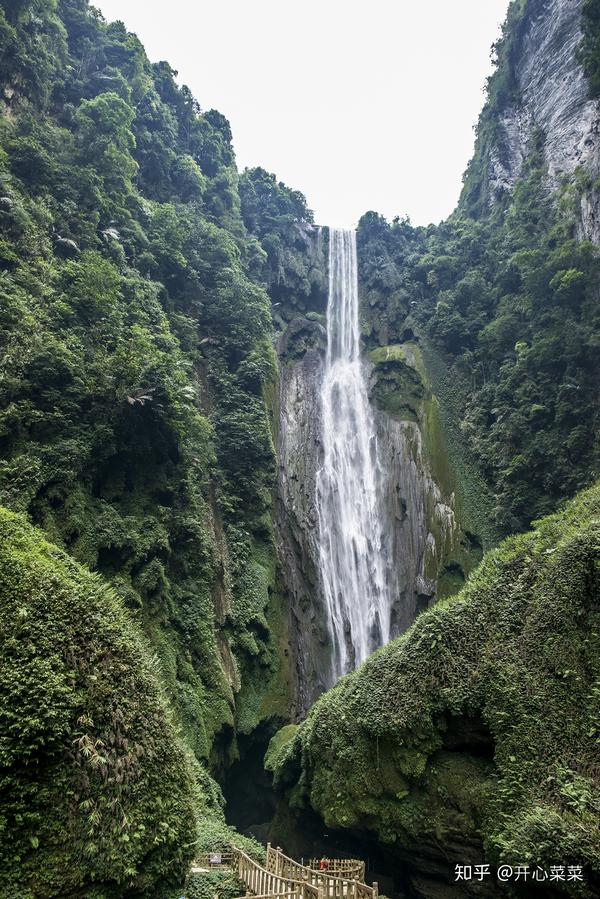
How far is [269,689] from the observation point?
14.6 m

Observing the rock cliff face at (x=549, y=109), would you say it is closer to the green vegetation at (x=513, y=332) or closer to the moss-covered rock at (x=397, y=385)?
the green vegetation at (x=513, y=332)

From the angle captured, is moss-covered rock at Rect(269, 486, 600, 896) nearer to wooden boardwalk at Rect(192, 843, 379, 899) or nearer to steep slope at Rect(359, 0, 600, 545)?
wooden boardwalk at Rect(192, 843, 379, 899)

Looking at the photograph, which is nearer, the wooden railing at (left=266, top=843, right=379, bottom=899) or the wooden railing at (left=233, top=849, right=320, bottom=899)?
the wooden railing at (left=233, top=849, right=320, bottom=899)

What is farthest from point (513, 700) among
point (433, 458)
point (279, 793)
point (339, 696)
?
point (433, 458)

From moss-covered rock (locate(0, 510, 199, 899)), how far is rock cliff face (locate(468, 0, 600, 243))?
17.7 meters

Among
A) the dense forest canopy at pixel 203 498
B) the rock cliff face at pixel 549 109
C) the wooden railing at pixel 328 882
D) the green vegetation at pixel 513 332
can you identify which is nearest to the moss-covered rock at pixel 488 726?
the dense forest canopy at pixel 203 498

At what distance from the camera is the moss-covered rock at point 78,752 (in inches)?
191

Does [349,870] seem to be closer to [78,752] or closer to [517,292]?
[78,752]

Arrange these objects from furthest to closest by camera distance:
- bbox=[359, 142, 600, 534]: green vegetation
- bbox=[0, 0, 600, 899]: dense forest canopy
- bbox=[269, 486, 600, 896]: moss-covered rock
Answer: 1. bbox=[359, 142, 600, 534]: green vegetation
2. bbox=[269, 486, 600, 896]: moss-covered rock
3. bbox=[0, 0, 600, 899]: dense forest canopy

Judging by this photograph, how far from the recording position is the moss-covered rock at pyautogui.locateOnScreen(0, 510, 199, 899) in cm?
485

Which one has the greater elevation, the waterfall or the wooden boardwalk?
the waterfall

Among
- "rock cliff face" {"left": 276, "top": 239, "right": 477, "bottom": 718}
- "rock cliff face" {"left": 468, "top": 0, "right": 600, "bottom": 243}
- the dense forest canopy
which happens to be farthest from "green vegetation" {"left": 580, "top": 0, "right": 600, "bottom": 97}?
"rock cliff face" {"left": 276, "top": 239, "right": 477, "bottom": 718}

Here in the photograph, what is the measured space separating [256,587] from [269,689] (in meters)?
2.94

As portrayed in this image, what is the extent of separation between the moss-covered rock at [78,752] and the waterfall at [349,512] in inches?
453
